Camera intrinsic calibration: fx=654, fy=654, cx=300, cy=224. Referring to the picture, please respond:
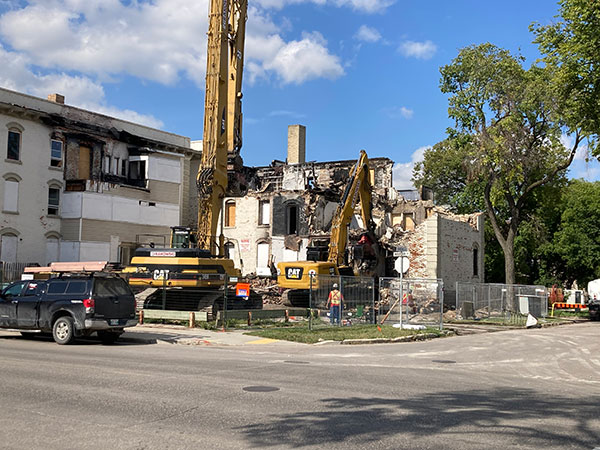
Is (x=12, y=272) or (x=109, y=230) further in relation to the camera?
(x=109, y=230)

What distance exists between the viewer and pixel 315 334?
21219mm

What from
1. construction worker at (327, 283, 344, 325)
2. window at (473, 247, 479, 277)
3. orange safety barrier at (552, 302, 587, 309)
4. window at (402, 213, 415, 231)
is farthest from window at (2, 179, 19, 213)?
orange safety barrier at (552, 302, 587, 309)

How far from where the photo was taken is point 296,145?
5909cm

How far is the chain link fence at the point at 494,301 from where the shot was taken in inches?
1266

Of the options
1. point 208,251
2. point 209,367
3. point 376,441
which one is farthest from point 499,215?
point 376,441

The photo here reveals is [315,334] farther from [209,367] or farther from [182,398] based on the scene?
[182,398]

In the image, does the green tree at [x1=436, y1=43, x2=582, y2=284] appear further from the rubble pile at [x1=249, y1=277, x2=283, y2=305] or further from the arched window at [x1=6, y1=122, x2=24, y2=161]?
the arched window at [x1=6, y1=122, x2=24, y2=161]

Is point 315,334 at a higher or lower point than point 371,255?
lower

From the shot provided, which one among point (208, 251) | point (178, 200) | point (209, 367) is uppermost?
point (178, 200)

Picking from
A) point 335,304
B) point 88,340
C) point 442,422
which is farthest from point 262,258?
point 442,422

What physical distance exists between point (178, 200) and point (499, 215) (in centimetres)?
2945

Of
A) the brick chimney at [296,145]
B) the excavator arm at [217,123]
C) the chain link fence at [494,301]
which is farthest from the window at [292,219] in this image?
the excavator arm at [217,123]

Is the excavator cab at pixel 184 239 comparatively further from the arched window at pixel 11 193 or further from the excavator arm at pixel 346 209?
the arched window at pixel 11 193

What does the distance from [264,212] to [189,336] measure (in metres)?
29.4
